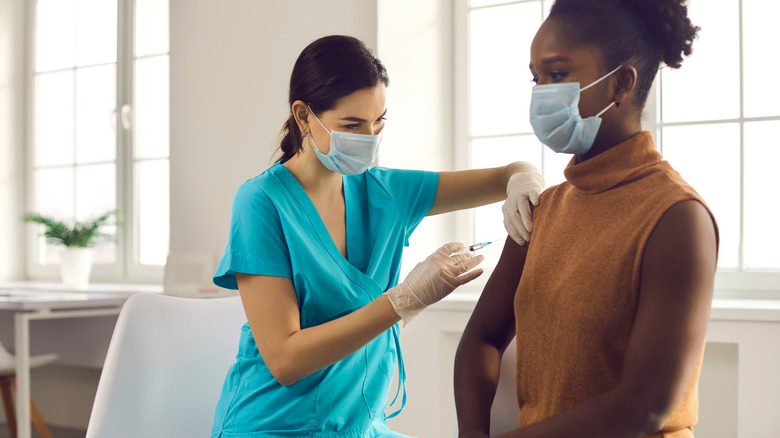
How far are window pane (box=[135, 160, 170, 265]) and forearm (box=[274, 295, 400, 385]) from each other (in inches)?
109

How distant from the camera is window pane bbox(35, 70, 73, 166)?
163 inches

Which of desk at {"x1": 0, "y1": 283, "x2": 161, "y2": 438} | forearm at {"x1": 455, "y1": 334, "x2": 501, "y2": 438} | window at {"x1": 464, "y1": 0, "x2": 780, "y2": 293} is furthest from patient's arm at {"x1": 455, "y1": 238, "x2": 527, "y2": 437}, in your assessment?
desk at {"x1": 0, "y1": 283, "x2": 161, "y2": 438}

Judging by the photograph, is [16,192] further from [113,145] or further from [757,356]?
[757,356]

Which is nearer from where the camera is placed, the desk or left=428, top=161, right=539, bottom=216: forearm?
left=428, top=161, right=539, bottom=216: forearm

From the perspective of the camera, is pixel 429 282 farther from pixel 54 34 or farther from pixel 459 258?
pixel 54 34

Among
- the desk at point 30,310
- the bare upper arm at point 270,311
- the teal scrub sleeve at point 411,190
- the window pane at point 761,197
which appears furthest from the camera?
the desk at point 30,310

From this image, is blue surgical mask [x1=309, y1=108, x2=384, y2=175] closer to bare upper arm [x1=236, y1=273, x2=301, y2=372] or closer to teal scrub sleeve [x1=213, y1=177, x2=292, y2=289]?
teal scrub sleeve [x1=213, y1=177, x2=292, y2=289]

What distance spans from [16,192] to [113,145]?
808 mm

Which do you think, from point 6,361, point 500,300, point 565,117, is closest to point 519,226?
point 500,300

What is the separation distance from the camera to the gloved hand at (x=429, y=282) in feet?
3.99

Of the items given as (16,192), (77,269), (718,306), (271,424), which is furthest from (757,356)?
(16,192)

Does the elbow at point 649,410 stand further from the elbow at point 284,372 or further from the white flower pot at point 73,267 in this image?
the white flower pot at point 73,267

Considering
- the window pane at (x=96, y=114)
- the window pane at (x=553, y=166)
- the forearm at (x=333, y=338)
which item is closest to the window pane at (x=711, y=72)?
the window pane at (x=553, y=166)

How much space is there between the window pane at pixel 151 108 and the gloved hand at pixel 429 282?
9.56ft
